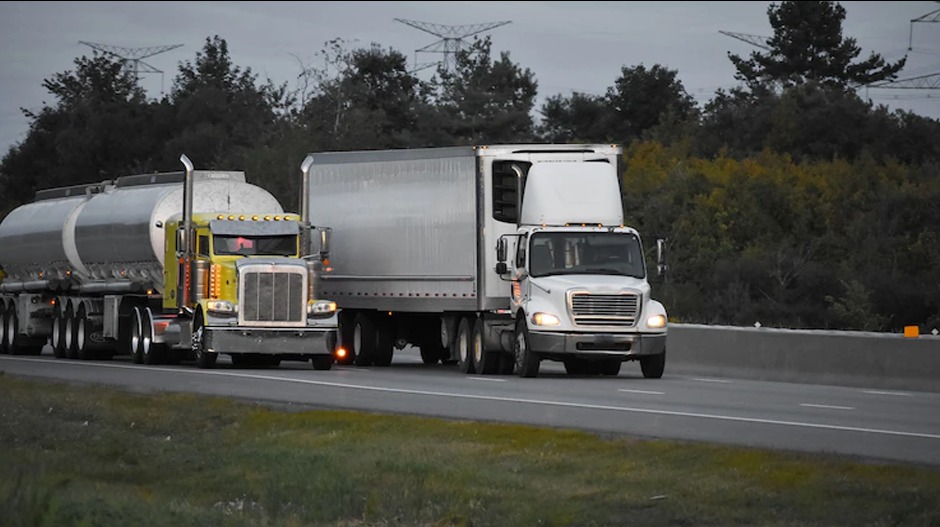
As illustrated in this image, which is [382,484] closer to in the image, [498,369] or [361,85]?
[498,369]

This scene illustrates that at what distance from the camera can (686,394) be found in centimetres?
2714

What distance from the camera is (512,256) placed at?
32.7 meters

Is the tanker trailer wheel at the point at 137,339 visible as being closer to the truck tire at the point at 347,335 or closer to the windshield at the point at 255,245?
the windshield at the point at 255,245

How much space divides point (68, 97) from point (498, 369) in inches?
3999

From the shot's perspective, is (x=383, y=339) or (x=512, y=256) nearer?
(x=512, y=256)

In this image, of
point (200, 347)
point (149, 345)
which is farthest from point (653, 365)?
point (149, 345)

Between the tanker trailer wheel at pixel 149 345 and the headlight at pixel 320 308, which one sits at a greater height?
the headlight at pixel 320 308

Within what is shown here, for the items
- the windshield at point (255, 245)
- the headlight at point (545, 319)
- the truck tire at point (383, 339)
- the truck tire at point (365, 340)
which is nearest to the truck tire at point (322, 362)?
the windshield at point (255, 245)

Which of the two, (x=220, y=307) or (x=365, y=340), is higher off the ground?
(x=220, y=307)

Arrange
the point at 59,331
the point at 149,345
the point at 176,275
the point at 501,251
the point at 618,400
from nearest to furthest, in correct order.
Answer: the point at 618,400 < the point at 501,251 < the point at 176,275 < the point at 149,345 < the point at 59,331

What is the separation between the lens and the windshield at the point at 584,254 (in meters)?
32.1

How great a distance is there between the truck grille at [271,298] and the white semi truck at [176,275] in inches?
0.7

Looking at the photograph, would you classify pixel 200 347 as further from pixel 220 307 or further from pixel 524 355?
pixel 524 355

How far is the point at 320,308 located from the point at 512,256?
411 cm
